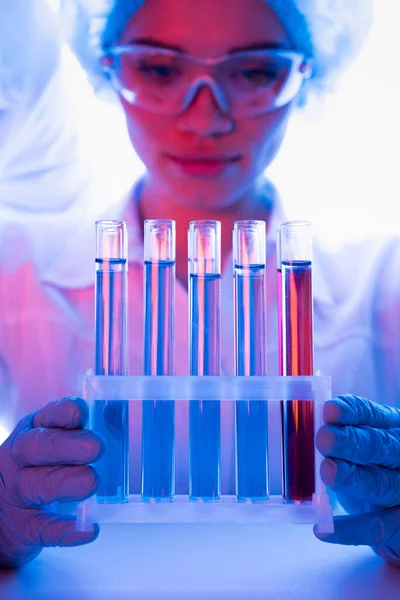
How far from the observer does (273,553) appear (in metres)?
1.34

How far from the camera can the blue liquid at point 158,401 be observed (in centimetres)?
113

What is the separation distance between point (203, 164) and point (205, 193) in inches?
3.1

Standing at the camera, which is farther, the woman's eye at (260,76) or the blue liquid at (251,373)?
the woman's eye at (260,76)

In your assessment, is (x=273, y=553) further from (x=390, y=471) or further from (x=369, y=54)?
(x=369, y=54)

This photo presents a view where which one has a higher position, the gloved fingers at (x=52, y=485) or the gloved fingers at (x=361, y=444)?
the gloved fingers at (x=361, y=444)

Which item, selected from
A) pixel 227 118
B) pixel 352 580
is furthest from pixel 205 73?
pixel 352 580

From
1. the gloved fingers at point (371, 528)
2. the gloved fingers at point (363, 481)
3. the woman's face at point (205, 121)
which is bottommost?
the gloved fingers at point (371, 528)

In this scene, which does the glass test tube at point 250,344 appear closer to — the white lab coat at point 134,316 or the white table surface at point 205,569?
the white table surface at point 205,569

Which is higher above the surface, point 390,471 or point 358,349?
point 358,349

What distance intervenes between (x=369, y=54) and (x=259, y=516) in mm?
1370

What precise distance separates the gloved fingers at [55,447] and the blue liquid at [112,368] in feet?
0.11

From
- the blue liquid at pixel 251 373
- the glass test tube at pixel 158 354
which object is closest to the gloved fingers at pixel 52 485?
the glass test tube at pixel 158 354

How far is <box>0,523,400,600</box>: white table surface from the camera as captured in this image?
1.12 m

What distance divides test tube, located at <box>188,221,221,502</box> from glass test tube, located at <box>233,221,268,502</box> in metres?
0.04
